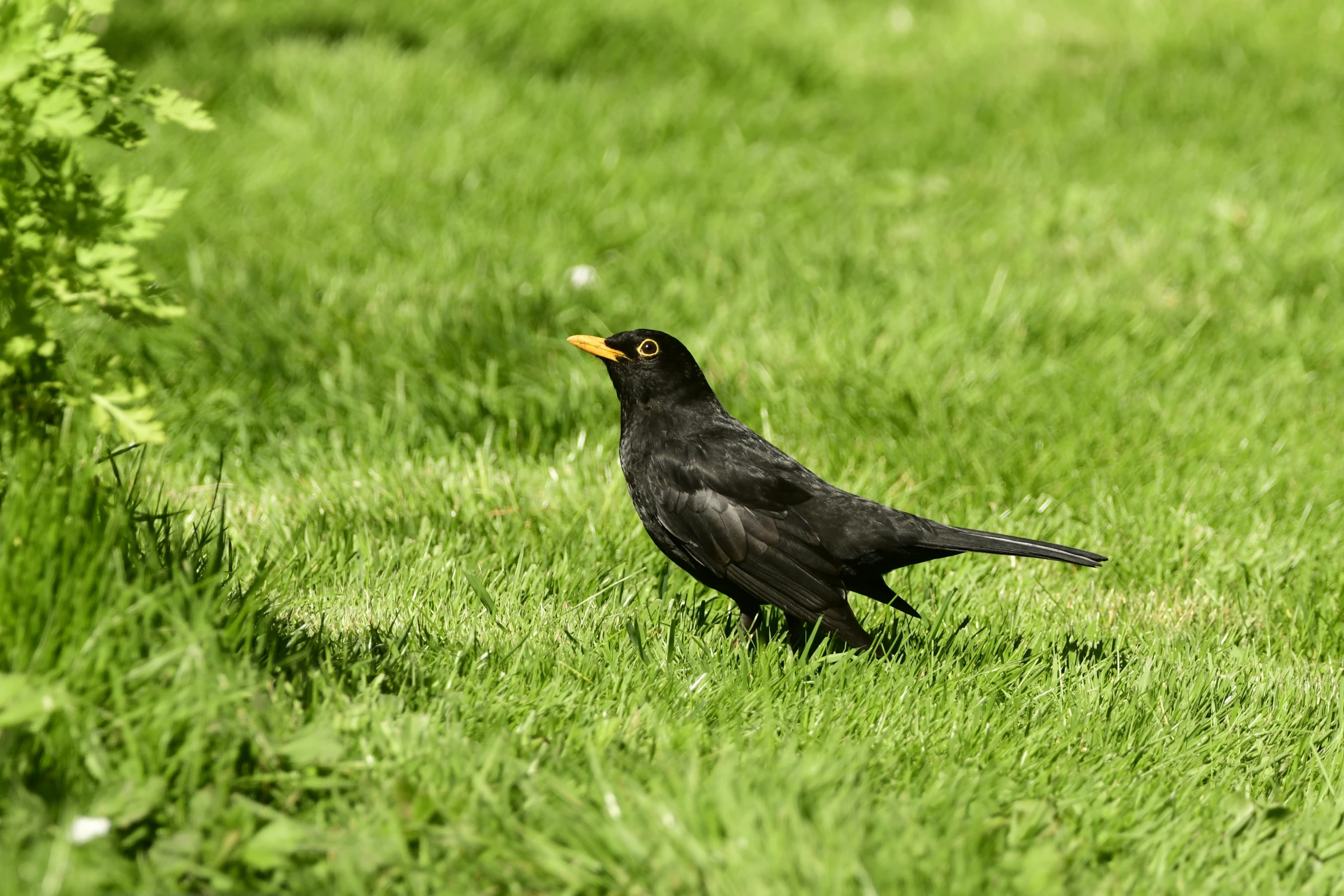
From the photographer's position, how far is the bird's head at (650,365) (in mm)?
4371

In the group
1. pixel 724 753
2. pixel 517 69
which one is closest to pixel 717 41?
pixel 517 69

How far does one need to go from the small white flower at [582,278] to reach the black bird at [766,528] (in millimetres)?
2285

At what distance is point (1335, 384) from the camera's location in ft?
19.8

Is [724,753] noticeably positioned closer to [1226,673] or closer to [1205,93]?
[1226,673]

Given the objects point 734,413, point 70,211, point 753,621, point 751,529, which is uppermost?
point 70,211

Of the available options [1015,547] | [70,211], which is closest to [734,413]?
→ [1015,547]

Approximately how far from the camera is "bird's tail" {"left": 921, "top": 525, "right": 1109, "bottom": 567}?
3.61 metres

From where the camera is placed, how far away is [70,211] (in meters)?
2.82

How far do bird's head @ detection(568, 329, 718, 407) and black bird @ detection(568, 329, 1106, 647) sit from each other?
1 cm

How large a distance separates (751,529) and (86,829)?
85.5 inches

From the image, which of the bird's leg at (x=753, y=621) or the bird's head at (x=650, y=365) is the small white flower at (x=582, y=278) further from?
the bird's leg at (x=753, y=621)

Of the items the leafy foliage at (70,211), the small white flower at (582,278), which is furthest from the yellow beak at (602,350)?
the small white flower at (582,278)

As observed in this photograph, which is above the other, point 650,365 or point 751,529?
point 650,365

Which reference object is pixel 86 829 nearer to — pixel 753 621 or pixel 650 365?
pixel 753 621
